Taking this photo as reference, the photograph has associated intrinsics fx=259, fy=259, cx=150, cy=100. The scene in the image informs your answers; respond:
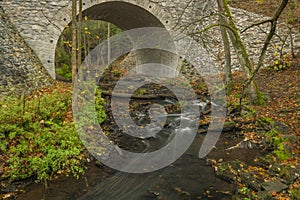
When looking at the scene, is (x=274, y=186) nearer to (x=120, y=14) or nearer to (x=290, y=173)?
(x=290, y=173)

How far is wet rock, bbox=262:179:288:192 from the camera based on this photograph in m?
4.34

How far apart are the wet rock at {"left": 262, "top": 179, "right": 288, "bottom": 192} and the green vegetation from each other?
3605 mm

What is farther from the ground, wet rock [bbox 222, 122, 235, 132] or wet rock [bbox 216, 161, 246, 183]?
wet rock [bbox 222, 122, 235, 132]

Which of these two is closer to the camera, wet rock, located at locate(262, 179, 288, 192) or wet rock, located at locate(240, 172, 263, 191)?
wet rock, located at locate(262, 179, 288, 192)

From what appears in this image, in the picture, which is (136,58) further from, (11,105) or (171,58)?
(11,105)

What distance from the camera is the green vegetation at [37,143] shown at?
5285 mm

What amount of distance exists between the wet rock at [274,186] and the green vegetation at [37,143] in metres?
3.61

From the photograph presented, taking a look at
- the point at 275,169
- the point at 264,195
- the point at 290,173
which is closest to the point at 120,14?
the point at 275,169

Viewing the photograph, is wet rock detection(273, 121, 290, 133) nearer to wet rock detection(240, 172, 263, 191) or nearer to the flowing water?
the flowing water

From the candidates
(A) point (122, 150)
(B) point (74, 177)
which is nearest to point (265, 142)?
(A) point (122, 150)

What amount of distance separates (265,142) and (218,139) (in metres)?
1.27

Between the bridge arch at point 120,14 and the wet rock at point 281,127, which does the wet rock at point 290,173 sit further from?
the bridge arch at point 120,14

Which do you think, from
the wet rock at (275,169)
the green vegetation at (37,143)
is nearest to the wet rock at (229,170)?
the wet rock at (275,169)

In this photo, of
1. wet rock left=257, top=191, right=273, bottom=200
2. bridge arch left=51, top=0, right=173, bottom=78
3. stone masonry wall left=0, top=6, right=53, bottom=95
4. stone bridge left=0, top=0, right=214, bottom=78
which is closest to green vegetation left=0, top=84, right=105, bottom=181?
stone masonry wall left=0, top=6, right=53, bottom=95
